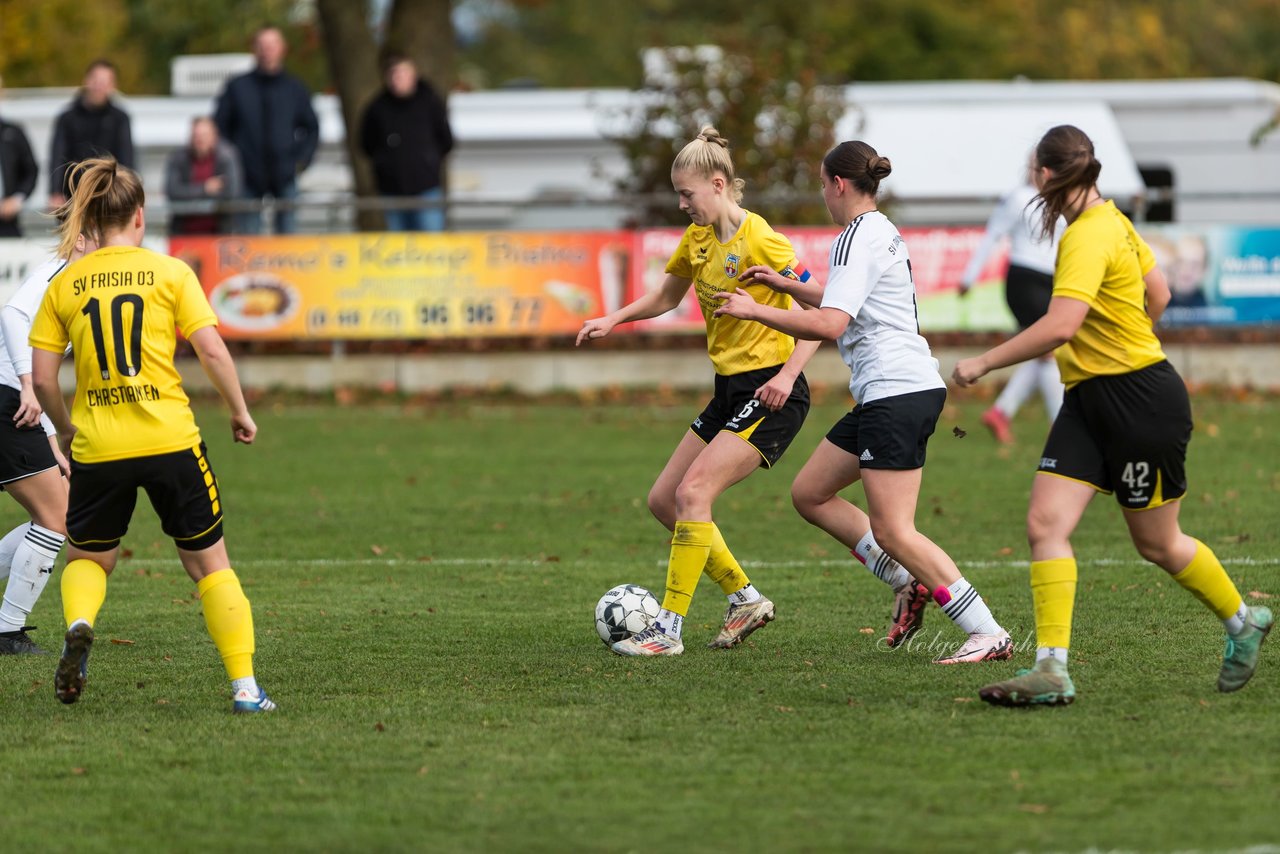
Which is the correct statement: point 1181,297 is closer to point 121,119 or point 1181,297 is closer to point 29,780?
point 121,119

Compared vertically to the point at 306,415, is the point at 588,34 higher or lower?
higher

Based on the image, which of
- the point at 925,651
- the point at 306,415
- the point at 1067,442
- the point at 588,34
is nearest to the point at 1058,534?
the point at 1067,442

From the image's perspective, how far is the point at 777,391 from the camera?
677 centimetres

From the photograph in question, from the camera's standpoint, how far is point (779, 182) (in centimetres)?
1927

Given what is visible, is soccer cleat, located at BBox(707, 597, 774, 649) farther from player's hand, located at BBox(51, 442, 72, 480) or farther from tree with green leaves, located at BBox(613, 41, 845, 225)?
tree with green leaves, located at BBox(613, 41, 845, 225)

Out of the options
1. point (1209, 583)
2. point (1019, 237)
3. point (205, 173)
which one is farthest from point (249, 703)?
point (205, 173)

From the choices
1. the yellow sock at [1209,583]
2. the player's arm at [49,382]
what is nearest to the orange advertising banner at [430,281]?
the player's arm at [49,382]

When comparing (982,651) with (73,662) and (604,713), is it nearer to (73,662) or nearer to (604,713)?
(604,713)

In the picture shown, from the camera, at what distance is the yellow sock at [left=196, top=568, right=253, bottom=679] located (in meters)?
6.00

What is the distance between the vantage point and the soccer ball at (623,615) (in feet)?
23.4

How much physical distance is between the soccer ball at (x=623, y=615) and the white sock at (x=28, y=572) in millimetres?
2257

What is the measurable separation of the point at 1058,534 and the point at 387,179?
44.3ft

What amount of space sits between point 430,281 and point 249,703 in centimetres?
1196

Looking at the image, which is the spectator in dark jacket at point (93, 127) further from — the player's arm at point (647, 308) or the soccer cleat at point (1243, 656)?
the soccer cleat at point (1243, 656)
